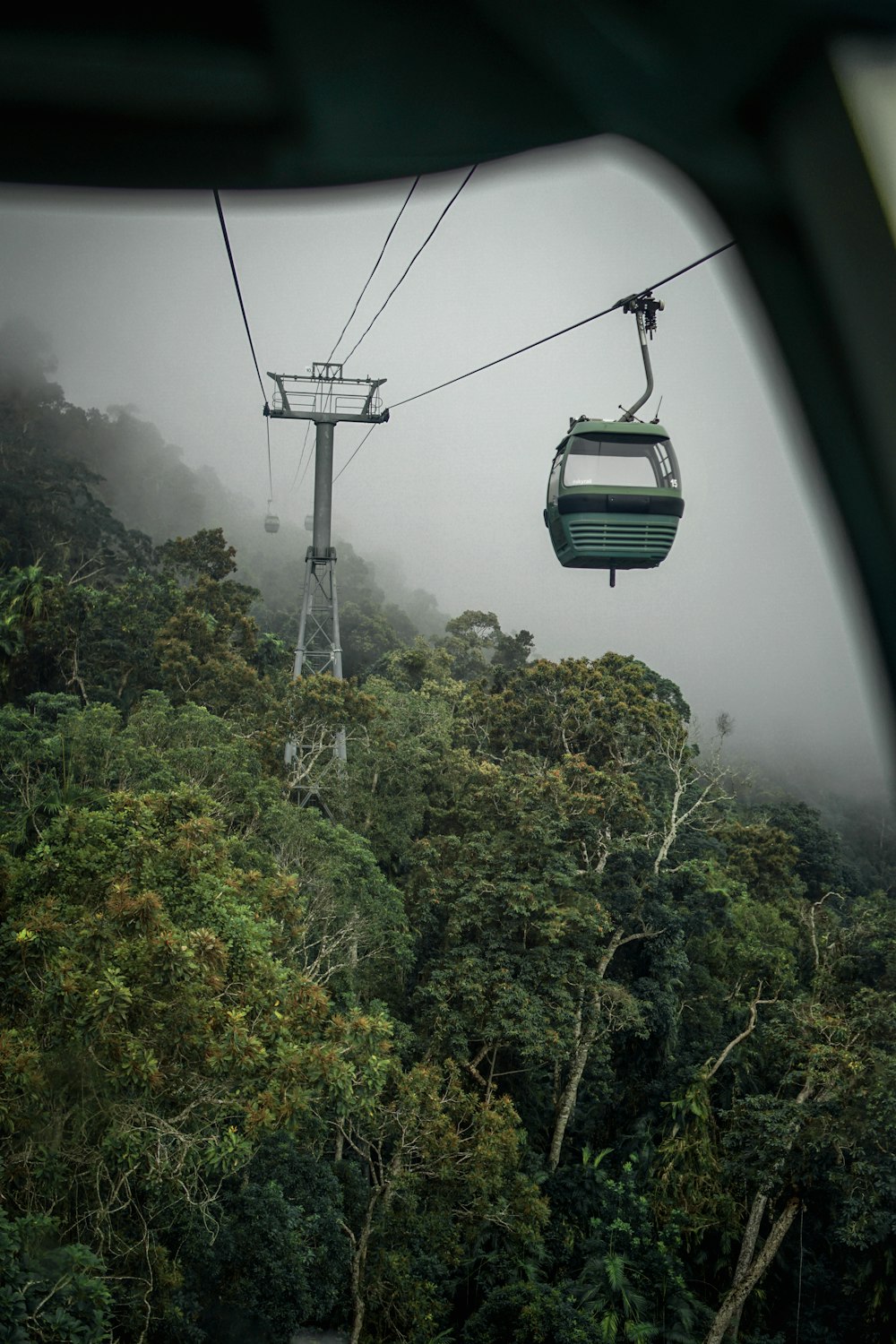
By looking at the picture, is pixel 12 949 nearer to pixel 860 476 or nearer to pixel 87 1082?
pixel 87 1082

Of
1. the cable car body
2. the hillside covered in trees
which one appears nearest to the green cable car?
the cable car body

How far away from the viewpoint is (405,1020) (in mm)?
13555

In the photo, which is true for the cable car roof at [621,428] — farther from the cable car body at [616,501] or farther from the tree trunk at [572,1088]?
the tree trunk at [572,1088]

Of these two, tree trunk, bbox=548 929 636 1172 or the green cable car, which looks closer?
the green cable car

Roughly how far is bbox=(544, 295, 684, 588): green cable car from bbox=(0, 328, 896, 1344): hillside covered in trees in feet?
12.6

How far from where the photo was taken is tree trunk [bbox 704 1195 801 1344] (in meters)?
12.7

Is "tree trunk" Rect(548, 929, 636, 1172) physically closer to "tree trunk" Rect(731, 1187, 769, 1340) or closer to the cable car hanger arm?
"tree trunk" Rect(731, 1187, 769, 1340)

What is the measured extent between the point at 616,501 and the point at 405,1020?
31.9 feet

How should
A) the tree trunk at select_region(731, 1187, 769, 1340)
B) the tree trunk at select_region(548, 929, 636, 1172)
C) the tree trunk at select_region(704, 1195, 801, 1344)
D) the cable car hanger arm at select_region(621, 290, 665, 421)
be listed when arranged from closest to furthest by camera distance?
1. the cable car hanger arm at select_region(621, 290, 665, 421)
2. the tree trunk at select_region(704, 1195, 801, 1344)
3. the tree trunk at select_region(731, 1187, 769, 1340)
4. the tree trunk at select_region(548, 929, 636, 1172)

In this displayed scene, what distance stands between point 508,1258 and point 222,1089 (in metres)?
6.41

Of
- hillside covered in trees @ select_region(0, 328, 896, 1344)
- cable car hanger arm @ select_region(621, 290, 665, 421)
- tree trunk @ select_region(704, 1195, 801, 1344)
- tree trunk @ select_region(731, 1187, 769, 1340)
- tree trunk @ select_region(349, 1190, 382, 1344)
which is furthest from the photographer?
tree trunk @ select_region(731, 1187, 769, 1340)

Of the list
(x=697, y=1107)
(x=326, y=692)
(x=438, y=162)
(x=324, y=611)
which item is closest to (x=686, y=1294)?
(x=697, y=1107)

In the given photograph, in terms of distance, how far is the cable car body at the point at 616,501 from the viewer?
5910mm

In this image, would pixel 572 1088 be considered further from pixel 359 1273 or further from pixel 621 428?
pixel 621 428
